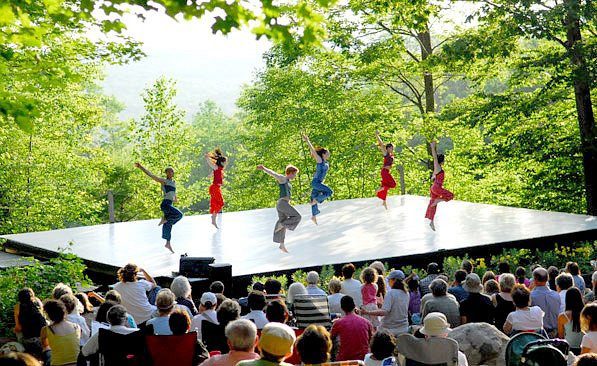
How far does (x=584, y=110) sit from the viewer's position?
23.7 meters

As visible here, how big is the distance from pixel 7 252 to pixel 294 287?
10.6 m

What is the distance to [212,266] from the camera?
13156mm

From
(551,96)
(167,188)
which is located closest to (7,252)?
(167,188)

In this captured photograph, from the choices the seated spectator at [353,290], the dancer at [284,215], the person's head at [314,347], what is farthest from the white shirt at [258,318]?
the dancer at [284,215]

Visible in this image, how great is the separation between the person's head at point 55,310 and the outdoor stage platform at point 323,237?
20.3 feet

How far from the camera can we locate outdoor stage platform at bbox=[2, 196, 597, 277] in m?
15.3

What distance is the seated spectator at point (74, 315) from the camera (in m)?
8.20

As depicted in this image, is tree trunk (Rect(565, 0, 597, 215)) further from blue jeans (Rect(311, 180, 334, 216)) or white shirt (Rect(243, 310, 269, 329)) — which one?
white shirt (Rect(243, 310, 269, 329))

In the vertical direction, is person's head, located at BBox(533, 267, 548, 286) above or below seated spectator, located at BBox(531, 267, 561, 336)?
above

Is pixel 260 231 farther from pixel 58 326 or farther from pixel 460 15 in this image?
pixel 460 15

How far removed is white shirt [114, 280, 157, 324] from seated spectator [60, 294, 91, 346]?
61.9 inches

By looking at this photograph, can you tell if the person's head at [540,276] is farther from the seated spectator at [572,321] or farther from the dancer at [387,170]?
the dancer at [387,170]

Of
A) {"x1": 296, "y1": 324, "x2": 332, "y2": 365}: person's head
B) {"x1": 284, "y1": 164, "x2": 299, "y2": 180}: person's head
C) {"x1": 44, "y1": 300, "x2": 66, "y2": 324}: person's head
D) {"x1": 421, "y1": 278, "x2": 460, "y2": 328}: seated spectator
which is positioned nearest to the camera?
{"x1": 296, "y1": 324, "x2": 332, "y2": 365}: person's head

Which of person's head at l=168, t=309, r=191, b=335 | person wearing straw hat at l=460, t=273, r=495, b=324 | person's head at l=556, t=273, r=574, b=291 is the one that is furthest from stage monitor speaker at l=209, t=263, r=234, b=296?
person's head at l=168, t=309, r=191, b=335
